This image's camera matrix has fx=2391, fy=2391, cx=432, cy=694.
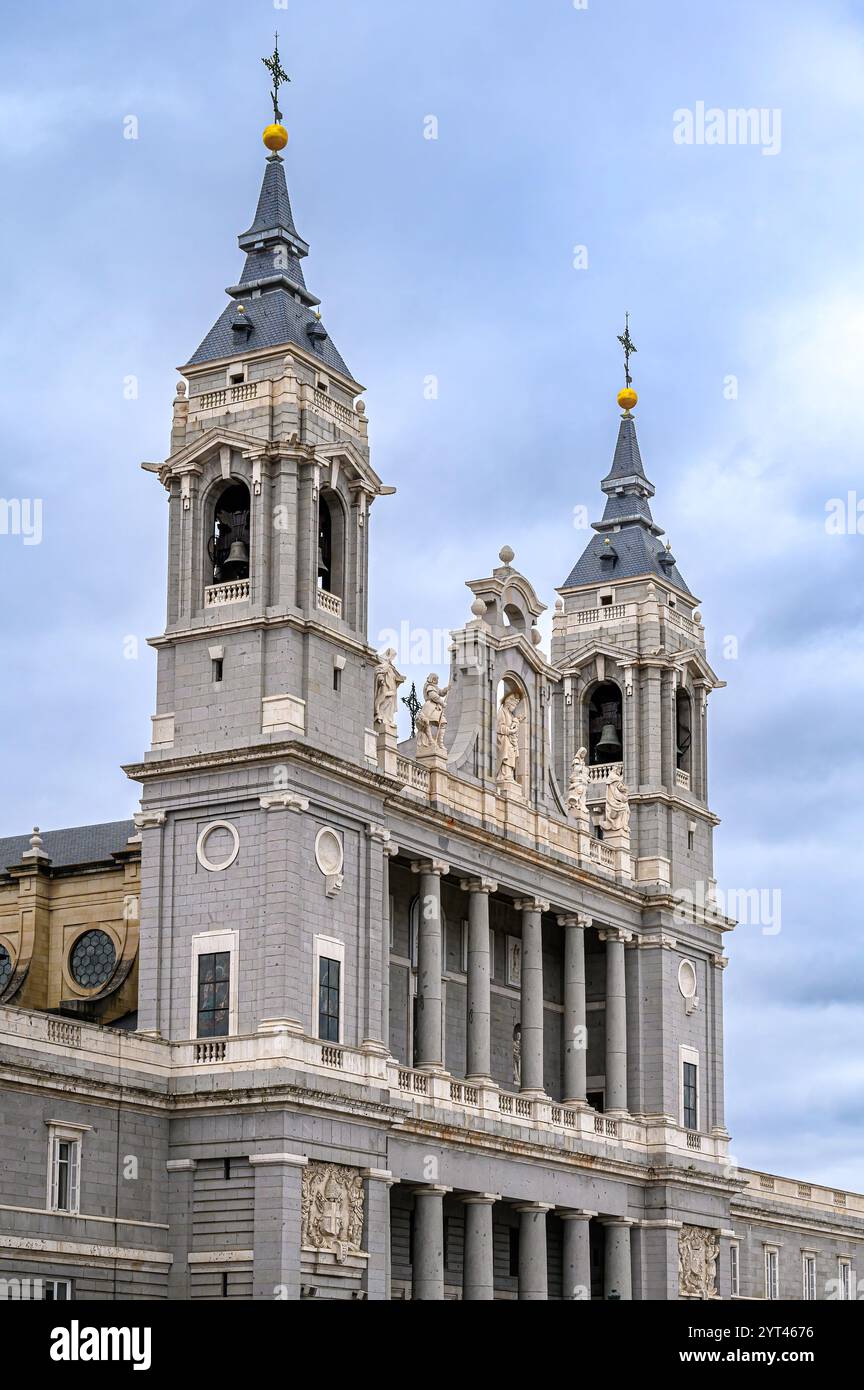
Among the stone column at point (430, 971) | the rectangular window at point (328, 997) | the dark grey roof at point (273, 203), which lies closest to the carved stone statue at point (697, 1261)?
the stone column at point (430, 971)

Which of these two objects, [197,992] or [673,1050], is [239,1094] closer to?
[197,992]

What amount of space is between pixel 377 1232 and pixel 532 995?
44.0 ft

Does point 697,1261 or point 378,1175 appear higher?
point 378,1175

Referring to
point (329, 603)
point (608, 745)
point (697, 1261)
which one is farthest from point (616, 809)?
point (329, 603)

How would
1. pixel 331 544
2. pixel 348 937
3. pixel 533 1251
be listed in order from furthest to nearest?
1. pixel 533 1251
2. pixel 331 544
3. pixel 348 937

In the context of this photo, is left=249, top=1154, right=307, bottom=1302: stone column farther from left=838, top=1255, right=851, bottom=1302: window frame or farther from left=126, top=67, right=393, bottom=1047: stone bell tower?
left=838, top=1255, right=851, bottom=1302: window frame

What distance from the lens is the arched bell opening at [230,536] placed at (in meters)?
66.2

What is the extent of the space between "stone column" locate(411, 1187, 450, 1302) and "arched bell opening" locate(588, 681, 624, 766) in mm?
23454

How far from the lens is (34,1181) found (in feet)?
187

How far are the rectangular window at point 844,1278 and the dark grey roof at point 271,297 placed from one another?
48.3 metres

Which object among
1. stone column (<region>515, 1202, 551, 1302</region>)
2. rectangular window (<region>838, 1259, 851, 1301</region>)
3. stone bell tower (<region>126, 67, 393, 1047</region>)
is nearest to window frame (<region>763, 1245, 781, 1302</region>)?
rectangular window (<region>838, 1259, 851, 1301</region>)

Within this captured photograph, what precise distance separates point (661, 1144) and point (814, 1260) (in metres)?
20.3

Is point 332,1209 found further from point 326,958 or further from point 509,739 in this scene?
point 509,739

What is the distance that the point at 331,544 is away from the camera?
224ft
